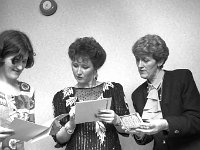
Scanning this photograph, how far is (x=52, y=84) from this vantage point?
8.82 feet

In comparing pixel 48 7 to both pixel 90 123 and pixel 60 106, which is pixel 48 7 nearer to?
pixel 60 106

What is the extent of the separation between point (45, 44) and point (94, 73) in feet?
3.00

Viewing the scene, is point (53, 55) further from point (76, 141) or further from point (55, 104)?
point (76, 141)

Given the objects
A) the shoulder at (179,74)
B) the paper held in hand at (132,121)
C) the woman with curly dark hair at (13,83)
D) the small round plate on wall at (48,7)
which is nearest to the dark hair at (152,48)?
the shoulder at (179,74)

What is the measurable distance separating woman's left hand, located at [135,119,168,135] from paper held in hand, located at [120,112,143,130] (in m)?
0.03

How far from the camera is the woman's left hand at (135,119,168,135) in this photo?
168 cm

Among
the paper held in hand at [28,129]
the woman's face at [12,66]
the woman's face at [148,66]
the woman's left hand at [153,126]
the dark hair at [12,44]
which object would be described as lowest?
the woman's left hand at [153,126]

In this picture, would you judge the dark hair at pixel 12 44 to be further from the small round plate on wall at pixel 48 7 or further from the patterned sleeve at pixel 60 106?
the small round plate on wall at pixel 48 7

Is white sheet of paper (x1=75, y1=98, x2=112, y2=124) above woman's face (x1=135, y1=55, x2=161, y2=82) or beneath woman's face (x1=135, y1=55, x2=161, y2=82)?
beneath

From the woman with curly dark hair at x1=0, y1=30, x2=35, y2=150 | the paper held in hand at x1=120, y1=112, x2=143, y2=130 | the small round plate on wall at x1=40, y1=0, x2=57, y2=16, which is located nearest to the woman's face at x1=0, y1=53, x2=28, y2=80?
the woman with curly dark hair at x1=0, y1=30, x2=35, y2=150

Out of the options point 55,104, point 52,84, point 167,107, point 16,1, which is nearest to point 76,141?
point 55,104

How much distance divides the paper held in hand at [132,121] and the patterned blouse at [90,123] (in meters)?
0.16

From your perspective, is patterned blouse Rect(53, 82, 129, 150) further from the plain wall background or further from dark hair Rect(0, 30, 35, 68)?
the plain wall background

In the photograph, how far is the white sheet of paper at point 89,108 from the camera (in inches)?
64.0
